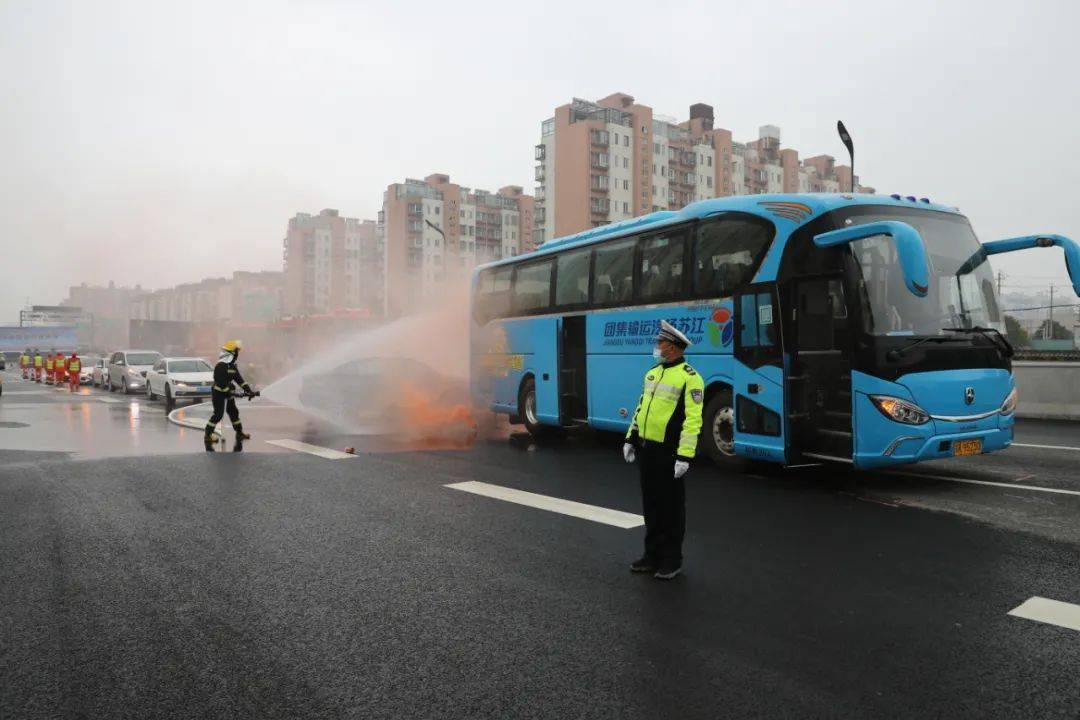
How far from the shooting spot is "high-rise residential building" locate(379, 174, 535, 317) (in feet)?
352

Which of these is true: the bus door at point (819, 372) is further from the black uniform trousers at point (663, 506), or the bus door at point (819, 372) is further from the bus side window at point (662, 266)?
the black uniform trousers at point (663, 506)

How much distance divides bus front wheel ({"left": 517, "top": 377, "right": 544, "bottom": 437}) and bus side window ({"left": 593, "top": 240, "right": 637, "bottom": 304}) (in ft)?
8.06

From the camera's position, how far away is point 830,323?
838 centimetres

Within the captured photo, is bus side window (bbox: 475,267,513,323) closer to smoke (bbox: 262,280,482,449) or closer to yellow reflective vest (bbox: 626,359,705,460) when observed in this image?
smoke (bbox: 262,280,482,449)

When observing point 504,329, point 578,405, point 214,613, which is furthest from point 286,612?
point 504,329

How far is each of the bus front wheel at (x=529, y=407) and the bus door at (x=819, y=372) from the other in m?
5.70

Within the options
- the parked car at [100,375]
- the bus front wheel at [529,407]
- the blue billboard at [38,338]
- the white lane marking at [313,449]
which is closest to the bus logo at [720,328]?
the bus front wheel at [529,407]

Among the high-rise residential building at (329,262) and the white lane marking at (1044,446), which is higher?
the high-rise residential building at (329,262)

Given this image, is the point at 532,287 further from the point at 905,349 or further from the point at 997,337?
the point at 997,337

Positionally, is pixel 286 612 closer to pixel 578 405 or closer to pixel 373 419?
pixel 578 405

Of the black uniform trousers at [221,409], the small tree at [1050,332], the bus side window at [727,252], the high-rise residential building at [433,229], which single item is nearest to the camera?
the bus side window at [727,252]

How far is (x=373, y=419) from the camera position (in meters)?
16.2

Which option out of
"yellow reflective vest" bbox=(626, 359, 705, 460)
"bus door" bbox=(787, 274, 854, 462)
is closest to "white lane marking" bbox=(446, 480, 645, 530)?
"yellow reflective vest" bbox=(626, 359, 705, 460)

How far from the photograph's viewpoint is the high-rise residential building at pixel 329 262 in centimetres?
13100
